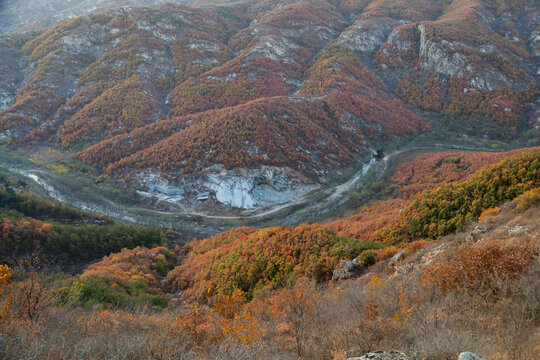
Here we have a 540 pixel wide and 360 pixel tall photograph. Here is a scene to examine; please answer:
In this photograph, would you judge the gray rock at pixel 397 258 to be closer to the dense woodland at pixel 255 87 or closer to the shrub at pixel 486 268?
the shrub at pixel 486 268

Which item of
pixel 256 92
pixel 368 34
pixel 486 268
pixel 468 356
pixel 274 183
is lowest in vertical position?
pixel 274 183

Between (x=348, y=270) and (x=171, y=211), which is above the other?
(x=348, y=270)

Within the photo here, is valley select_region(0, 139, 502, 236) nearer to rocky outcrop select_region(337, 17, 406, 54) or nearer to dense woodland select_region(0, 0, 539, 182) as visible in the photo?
dense woodland select_region(0, 0, 539, 182)

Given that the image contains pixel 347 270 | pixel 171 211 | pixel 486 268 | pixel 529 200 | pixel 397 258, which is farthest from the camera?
pixel 171 211

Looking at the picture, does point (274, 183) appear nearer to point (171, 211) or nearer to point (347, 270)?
point (171, 211)

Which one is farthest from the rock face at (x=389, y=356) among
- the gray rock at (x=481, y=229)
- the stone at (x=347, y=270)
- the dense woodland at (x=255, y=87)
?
the dense woodland at (x=255, y=87)

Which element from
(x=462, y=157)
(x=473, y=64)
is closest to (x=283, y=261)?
(x=462, y=157)

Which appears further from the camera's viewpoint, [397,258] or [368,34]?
[368,34]

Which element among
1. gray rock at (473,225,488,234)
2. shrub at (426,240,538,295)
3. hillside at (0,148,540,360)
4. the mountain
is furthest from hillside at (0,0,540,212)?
the mountain

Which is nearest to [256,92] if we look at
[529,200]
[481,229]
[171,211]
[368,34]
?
[171,211]
